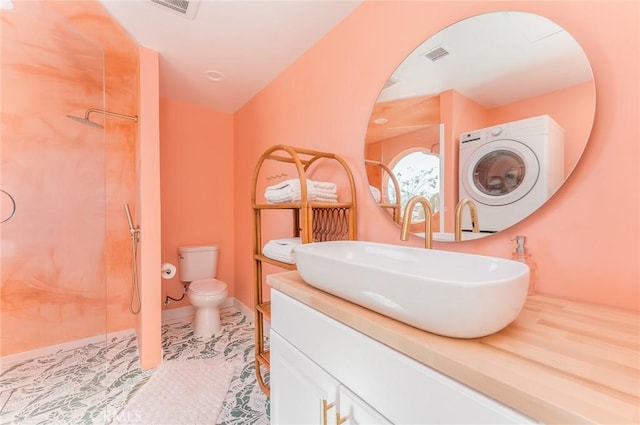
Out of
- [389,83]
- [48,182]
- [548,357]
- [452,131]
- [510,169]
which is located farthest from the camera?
[48,182]

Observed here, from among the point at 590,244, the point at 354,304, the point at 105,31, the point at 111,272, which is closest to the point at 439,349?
the point at 354,304

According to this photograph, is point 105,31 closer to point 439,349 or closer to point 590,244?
point 439,349

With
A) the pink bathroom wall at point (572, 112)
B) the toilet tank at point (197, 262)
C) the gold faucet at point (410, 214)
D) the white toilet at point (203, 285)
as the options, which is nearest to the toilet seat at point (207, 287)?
the white toilet at point (203, 285)

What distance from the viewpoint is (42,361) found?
1.76 metres

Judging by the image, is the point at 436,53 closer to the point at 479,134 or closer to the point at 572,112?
the point at 479,134

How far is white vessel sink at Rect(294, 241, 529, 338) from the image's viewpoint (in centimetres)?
49

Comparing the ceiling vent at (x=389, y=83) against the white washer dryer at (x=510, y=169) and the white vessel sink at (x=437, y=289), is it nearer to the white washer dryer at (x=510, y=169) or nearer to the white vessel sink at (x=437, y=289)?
the white washer dryer at (x=510, y=169)

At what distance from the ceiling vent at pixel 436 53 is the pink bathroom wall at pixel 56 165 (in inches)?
69.5

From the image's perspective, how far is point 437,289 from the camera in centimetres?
51

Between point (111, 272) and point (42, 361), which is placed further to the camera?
point (111, 272)

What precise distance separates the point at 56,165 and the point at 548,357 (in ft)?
8.61

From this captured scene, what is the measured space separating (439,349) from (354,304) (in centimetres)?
25

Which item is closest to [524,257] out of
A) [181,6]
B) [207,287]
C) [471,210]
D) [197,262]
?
[471,210]

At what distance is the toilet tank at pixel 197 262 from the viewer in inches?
102
